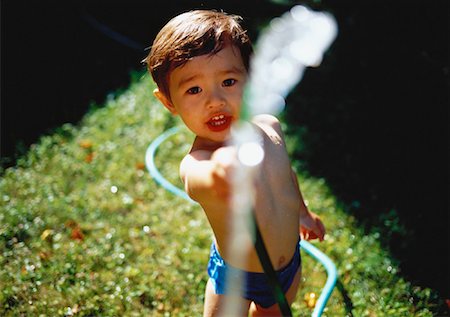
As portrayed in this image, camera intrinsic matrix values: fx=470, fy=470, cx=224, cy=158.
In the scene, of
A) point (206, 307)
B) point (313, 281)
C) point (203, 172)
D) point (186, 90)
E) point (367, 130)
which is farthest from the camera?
point (367, 130)

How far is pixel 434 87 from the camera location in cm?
377

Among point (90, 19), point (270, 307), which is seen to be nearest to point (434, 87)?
point (270, 307)

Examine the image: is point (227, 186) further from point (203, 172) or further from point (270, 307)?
point (270, 307)

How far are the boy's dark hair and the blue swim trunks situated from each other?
2.39 ft

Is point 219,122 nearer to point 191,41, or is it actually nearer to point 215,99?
point 215,99

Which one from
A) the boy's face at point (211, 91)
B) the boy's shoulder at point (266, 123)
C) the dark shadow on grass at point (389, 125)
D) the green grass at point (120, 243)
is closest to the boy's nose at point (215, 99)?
the boy's face at point (211, 91)

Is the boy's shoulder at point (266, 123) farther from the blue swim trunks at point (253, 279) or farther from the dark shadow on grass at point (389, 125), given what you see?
the dark shadow on grass at point (389, 125)

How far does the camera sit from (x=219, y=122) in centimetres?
177

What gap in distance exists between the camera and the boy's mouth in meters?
1.76

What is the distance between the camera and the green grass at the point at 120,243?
8.15ft

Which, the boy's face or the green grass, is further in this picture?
the green grass

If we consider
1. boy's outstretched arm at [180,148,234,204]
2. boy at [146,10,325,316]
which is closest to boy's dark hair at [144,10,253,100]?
boy at [146,10,325,316]

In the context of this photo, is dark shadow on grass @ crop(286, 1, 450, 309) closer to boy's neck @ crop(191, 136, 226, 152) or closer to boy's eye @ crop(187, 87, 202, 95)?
boy's neck @ crop(191, 136, 226, 152)

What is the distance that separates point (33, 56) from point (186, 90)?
11.2 ft
